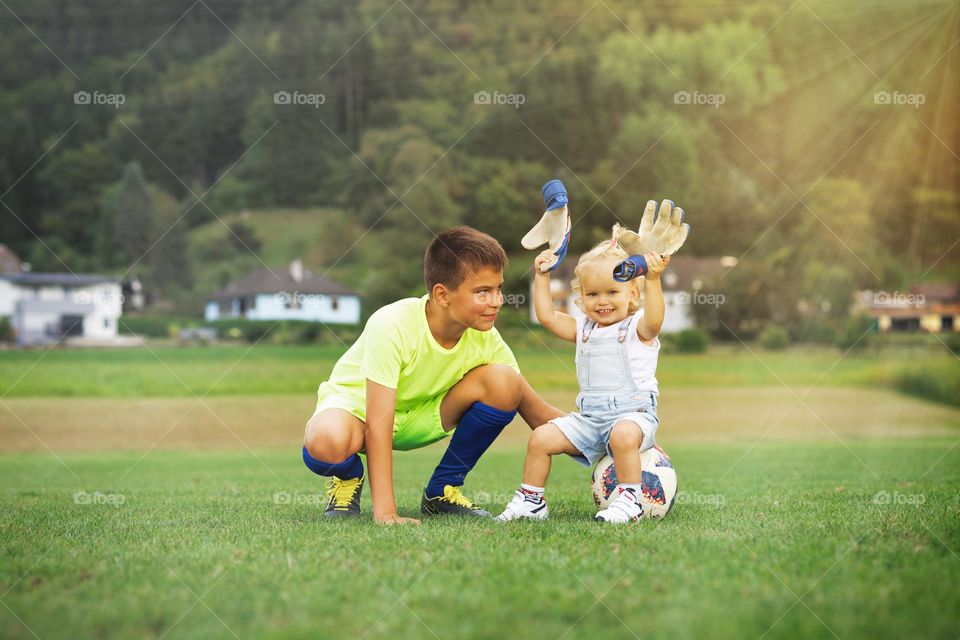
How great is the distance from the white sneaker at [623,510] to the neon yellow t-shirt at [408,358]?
0.86 meters

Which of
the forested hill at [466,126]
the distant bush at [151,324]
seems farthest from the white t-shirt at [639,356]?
the distant bush at [151,324]

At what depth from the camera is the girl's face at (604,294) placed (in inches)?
169

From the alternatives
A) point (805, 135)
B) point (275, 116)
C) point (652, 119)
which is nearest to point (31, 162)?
point (275, 116)

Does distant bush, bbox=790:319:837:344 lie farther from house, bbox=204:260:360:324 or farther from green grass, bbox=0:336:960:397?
house, bbox=204:260:360:324

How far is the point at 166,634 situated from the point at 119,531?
175 cm

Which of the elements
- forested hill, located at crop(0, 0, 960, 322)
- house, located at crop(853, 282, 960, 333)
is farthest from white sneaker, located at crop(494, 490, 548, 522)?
house, located at crop(853, 282, 960, 333)

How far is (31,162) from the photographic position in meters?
35.3

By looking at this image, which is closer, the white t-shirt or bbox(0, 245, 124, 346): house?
the white t-shirt

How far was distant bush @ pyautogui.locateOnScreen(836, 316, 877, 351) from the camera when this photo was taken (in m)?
31.1

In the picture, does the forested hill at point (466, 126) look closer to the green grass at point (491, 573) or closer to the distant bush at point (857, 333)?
the distant bush at point (857, 333)

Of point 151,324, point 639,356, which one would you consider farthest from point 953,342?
point 639,356

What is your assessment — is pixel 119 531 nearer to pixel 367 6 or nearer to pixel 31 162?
pixel 31 162

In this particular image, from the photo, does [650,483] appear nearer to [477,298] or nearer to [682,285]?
[477,298]

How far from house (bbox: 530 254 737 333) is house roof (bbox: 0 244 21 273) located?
792 inches
